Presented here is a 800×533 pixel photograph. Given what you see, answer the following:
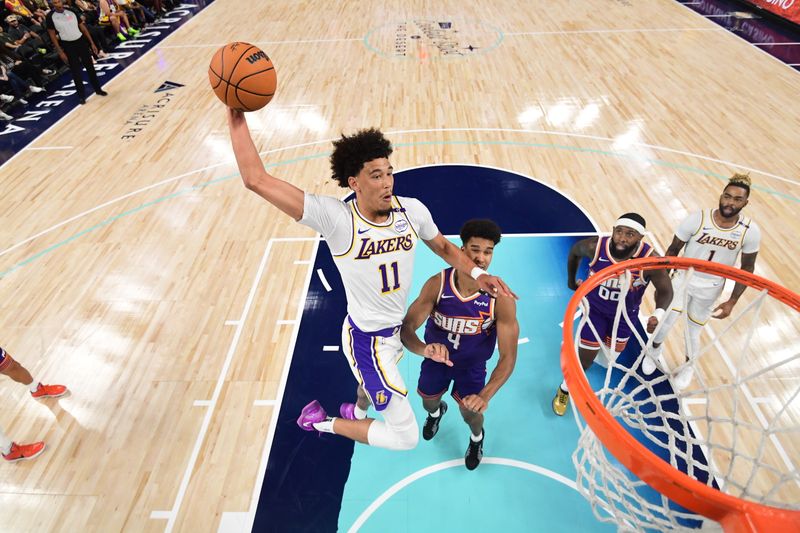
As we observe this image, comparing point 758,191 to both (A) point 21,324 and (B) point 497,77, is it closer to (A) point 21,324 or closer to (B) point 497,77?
(B) point 497,77

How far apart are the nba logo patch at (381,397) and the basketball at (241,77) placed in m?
1.91

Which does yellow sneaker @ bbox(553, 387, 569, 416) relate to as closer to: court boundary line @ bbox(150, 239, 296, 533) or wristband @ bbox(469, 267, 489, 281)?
wristband @ bbox(469, 267, 489, 281)

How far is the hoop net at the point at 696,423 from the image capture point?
1672 mm

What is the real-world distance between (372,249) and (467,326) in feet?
2.52

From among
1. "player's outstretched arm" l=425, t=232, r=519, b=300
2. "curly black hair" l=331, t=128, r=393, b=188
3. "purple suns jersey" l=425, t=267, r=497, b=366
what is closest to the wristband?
"player's outstretched arm" l=425, t=232, r=519, b=300

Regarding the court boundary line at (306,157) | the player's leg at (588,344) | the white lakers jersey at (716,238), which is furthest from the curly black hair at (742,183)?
the court boundary line at (306,157)

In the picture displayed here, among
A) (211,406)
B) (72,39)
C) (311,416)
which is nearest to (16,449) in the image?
(211,406)

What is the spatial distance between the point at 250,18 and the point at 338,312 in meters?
11.5

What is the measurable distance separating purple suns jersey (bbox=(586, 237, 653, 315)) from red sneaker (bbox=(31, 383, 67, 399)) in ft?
14.4

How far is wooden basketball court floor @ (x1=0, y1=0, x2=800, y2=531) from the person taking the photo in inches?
146

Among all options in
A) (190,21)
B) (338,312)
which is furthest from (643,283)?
(190,21)

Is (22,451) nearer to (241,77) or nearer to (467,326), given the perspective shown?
(241,77)

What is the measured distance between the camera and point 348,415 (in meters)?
3.59

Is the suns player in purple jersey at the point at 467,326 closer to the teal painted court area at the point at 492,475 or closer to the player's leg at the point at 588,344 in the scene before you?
the teal painted court area at the point at 492,475
